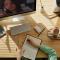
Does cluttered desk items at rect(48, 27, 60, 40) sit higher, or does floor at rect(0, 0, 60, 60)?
floor at rect(0, 0, 60, 60)

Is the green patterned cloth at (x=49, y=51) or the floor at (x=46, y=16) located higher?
the floor at (x=46, y=16)

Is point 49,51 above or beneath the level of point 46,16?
beneath

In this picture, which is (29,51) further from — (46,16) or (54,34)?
(46,16)

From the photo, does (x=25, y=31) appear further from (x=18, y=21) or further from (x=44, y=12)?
A: (x=44, y=12)

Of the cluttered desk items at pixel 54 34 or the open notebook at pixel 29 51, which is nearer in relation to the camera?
the open notebook at pixel 29 51

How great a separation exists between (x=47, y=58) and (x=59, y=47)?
0.40ft

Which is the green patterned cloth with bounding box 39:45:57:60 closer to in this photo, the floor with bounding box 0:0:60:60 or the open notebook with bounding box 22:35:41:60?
the open notebook with bounding box 22:35:41:60

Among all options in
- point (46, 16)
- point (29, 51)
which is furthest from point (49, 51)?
point (46, 16)

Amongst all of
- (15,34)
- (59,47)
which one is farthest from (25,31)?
(59,47)

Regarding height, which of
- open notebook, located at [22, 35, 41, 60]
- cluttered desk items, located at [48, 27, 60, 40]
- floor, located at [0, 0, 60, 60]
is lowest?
open notebook, located at [22, 35, 41, 60]

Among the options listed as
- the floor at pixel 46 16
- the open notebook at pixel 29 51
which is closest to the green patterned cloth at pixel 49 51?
the open notebook at pixel 29 51

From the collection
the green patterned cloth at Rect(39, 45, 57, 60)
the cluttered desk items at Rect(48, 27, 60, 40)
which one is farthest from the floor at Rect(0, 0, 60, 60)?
the green patterned cloth at Rect(39, 45, 57, 60)

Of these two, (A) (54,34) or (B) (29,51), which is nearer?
(B) (29,51)

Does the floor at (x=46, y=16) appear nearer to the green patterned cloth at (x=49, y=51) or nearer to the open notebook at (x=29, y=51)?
the open notebook at (x=29, y=51)
